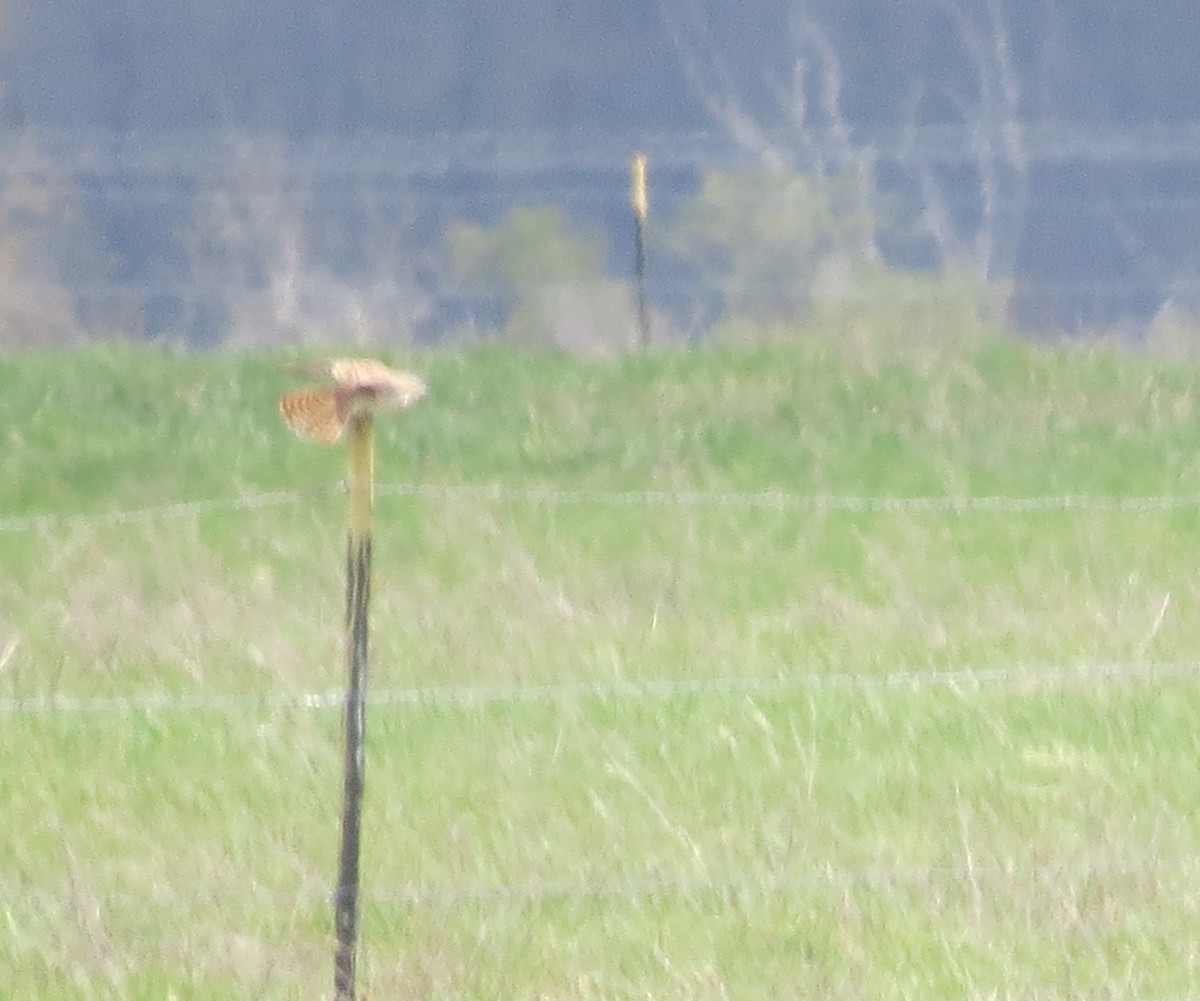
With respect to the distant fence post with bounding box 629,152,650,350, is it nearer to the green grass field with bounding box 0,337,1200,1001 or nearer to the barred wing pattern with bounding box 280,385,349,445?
the green grass field with bounding box 0,337,1200,1001

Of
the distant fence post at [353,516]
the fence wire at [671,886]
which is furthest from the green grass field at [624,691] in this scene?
the distant fence post at [353,516]

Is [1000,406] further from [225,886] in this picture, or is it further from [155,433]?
[225,886]

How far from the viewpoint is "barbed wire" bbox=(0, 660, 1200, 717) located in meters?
5.72

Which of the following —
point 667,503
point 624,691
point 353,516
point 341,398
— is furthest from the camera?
point 667,503

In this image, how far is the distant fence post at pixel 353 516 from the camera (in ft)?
11.7

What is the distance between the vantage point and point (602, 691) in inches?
228

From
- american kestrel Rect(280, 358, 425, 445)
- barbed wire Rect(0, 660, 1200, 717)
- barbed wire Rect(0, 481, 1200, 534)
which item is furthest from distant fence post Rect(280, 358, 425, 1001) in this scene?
barbed wire Rect(0, 481, 1200, 534)

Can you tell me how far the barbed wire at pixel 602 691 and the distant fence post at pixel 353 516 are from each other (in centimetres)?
163

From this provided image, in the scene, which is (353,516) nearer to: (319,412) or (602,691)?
(319,412)

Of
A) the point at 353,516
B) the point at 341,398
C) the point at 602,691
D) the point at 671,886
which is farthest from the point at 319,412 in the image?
the point at 602,691

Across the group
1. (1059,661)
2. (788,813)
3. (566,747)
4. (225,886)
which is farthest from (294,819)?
(1059,661)

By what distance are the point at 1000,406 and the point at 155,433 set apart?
3443mm

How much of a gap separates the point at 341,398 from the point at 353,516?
0.25 meters

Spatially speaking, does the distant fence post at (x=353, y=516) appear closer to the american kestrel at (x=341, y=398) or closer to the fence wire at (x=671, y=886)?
the american kestrel at (x=341, y=398)
